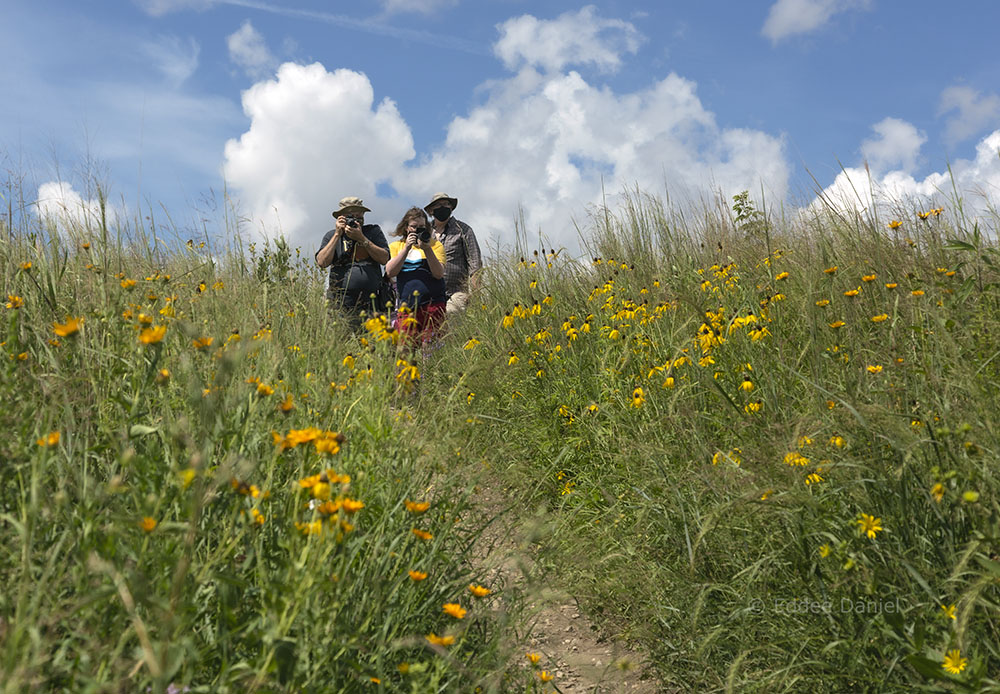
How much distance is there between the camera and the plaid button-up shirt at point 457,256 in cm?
791

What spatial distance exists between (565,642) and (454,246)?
5.77 meters

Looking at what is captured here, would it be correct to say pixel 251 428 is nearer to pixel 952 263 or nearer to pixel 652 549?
pixel 652 549

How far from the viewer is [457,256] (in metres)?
8.05

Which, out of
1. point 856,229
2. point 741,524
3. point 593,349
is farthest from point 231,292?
point 856,229

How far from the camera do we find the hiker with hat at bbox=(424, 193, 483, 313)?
25.8 ft

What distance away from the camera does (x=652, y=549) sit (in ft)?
9.14

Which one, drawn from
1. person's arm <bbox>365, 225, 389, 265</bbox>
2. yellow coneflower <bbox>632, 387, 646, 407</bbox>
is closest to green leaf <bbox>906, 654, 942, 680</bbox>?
yellow coneflower <bbox>632, 387, 646, 407</bbox>

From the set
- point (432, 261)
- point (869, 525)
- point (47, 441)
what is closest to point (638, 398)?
point (869, 525)

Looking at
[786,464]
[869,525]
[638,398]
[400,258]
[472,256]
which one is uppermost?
[472,256]

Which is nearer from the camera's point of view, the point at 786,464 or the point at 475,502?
the point at 786,464

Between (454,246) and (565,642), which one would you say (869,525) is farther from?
(454,246)

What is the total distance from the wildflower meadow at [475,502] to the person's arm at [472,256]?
343cm

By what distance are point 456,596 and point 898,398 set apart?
1619mm

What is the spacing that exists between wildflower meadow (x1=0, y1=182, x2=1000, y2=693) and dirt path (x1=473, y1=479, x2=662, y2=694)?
1.7 inches
